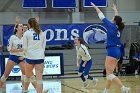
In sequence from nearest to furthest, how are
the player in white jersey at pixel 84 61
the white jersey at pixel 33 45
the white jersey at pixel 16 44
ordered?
1. the white jersey at pixel 33 45
2. the white jersey at pixel 16 44
3. the player in white jersey at pixel 84 61

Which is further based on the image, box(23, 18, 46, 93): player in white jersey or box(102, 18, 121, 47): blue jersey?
box(102, 18, 121, 47): blue jersey

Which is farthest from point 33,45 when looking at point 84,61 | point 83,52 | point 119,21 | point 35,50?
point 84,61

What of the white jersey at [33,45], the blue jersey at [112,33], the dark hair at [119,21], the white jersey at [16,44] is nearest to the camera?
the white jersey at [33,45]

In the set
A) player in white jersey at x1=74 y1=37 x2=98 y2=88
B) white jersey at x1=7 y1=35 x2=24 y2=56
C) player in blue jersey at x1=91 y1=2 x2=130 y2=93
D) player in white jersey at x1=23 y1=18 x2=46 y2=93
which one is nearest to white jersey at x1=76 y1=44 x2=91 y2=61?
player in white jersey at x1=74 y1=37 x2=98 y2=88

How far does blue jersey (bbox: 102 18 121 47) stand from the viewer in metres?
9.12

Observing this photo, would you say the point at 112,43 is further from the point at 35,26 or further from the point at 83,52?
the point at 83,52

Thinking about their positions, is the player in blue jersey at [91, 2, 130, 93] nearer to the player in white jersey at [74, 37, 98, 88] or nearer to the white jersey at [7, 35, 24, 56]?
the white jersey at [7, 35, 24, 56]

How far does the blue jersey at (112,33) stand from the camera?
29.9 ft

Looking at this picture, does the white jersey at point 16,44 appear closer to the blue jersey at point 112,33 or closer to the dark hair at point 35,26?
the dark hair at point 35,26

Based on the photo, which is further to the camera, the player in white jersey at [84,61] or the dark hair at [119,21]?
the player in white jersey at [84,61]

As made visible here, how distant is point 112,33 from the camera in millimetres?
9117

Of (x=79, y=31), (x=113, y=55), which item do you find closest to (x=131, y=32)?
(x=79, y=31)

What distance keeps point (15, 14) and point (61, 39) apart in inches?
149

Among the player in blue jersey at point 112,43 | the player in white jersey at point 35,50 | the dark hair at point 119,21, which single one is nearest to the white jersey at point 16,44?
the player in white jersey at point 35,50
